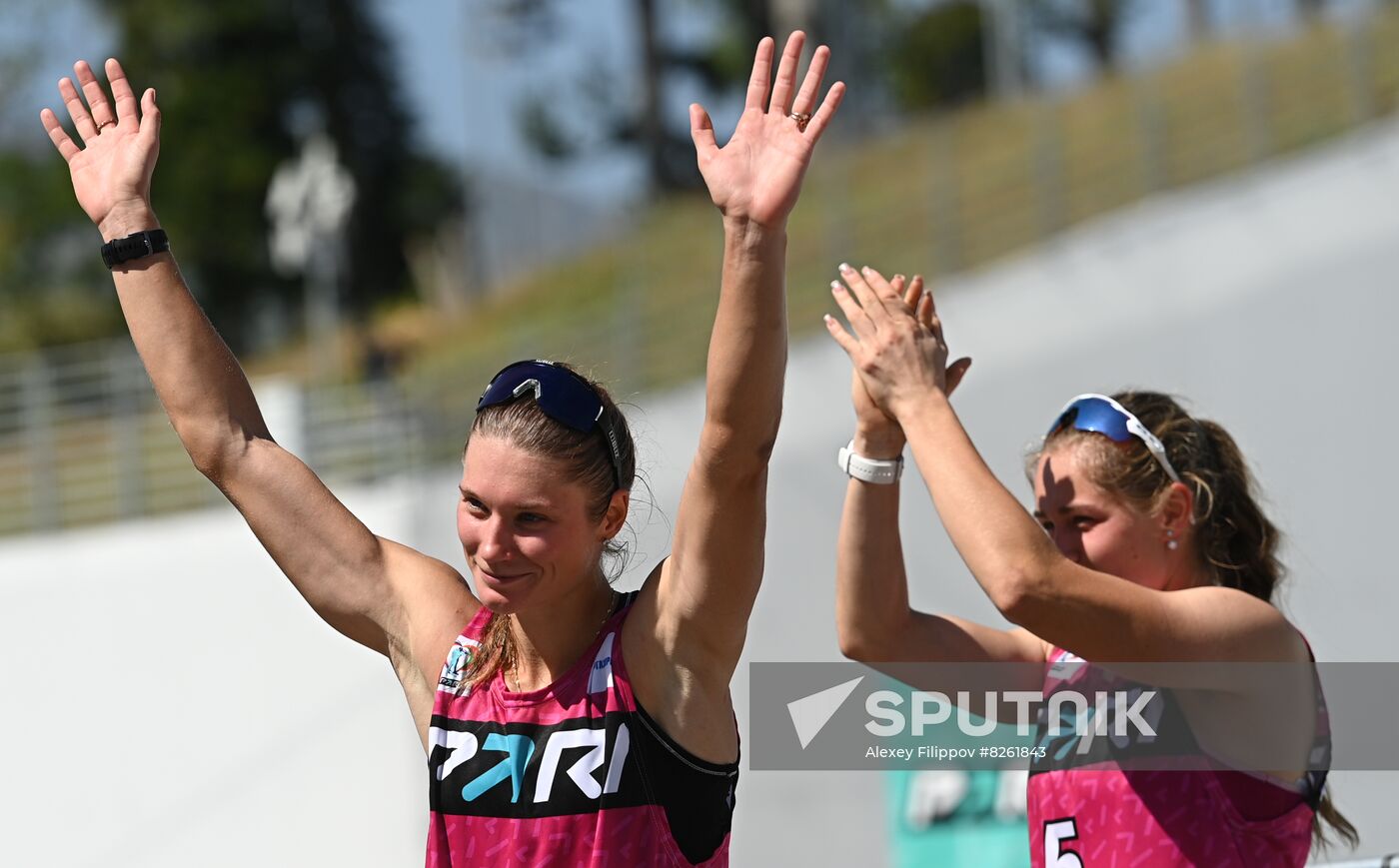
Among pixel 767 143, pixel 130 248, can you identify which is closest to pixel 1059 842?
pixel 767 143

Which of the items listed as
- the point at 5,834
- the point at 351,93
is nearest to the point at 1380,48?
the point at 5,834

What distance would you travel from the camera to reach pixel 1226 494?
2.40 m

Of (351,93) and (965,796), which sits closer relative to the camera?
(965,796)

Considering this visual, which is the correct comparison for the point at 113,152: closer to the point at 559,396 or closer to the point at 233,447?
the point at 233,447

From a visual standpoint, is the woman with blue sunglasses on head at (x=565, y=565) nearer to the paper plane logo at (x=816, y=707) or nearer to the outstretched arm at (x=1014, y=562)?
the outstretched arm at (x=1014, y=562)

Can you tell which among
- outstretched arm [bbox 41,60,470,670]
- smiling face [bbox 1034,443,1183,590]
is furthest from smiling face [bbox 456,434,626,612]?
smiling face [bbox 1034,443,1183,590]

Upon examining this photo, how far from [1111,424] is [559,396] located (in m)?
0.82

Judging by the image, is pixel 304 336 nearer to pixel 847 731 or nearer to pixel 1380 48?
pixel 1380 48

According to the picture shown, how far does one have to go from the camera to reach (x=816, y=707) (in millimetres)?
4828

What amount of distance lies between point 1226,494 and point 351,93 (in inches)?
974

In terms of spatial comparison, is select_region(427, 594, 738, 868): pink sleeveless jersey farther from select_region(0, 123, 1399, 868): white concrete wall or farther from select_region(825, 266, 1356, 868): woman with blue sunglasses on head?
select_region(0, 123, 1399, 868): white concrete wall

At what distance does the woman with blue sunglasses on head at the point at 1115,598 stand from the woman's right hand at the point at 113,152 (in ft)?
3.22

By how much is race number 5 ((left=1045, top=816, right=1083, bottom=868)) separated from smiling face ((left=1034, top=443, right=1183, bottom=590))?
354mm

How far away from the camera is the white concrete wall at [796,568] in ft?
21.4
